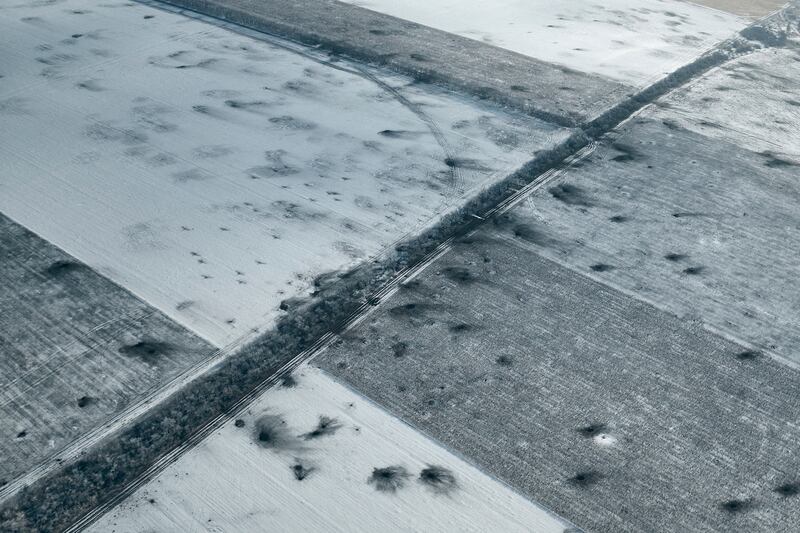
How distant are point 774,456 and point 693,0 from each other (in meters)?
12.3

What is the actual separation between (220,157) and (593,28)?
25.2 feet

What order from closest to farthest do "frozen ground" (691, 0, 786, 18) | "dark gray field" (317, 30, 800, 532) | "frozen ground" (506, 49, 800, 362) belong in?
"dark gray field" (317, 30, 800, 532), "frozen ground" (506, 49, 800, 362), "frozen ground" (691, 0, 786, 18)

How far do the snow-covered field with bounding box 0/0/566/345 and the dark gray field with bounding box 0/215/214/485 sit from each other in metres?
0.20

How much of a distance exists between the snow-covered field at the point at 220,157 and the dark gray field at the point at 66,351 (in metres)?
0.20

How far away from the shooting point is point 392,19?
505 inches

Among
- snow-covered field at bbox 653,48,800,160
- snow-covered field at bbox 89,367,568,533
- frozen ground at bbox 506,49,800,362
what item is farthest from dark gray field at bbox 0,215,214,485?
snow-covered field at bbox 653,48,800,160

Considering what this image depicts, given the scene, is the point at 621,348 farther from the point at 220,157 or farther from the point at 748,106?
the point at 748,106

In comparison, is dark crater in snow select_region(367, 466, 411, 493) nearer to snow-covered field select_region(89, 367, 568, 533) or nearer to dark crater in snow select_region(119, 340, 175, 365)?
snow-covered field select_region(89, 367, 568, 533)

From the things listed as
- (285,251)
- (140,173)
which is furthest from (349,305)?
(140,173)

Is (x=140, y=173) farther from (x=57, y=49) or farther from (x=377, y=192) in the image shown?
(x=57, y=49)

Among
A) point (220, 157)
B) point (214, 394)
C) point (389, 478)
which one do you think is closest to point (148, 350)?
point (214, 394)

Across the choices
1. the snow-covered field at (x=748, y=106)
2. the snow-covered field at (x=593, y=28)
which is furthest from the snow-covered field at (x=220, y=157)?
the snow-covered field at (x=593, y=28)

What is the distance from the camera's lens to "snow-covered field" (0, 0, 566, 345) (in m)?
6.79

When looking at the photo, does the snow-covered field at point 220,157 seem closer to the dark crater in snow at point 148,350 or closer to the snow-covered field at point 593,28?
the dark crater in snow at point 148,350
